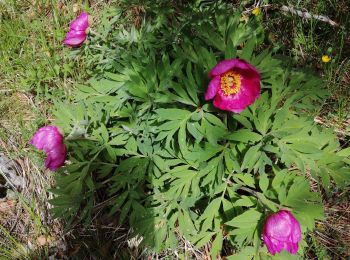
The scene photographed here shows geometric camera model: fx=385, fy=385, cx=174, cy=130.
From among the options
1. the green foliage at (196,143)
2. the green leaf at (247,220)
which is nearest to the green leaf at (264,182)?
the green foliage at (196,143)

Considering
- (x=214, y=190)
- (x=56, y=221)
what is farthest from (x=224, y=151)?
(x=56, y=221)

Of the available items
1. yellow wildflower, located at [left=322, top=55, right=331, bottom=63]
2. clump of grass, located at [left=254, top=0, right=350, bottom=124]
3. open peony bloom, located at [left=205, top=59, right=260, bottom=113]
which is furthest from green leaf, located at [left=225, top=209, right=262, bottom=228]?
yellow wildflower, located at [left=322, top=55, right=331, bottom=63]

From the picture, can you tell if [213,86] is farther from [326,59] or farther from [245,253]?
[326,59]

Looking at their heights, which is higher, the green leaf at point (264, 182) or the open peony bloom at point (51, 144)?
the open peony bloom at point (51, 144)

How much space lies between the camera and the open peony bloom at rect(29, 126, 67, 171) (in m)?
1.62

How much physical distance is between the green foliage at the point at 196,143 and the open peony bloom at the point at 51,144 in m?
0.07

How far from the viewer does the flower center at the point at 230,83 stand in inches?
58.5

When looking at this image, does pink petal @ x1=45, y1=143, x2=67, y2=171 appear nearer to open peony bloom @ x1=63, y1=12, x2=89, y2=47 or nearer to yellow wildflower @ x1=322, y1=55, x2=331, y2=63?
open peony bloom @ x1=63, y1=12, x2=89, y2=47

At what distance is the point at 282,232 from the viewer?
1340 mm

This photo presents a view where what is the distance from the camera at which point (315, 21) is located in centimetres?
231

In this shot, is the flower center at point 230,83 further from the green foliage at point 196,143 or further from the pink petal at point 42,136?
the pink petal at point 42,136

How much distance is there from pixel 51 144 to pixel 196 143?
61 cm

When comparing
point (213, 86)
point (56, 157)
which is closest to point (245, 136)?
point (213, 86)

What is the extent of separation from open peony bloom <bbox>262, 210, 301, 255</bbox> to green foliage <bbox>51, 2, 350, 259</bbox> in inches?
5.6
